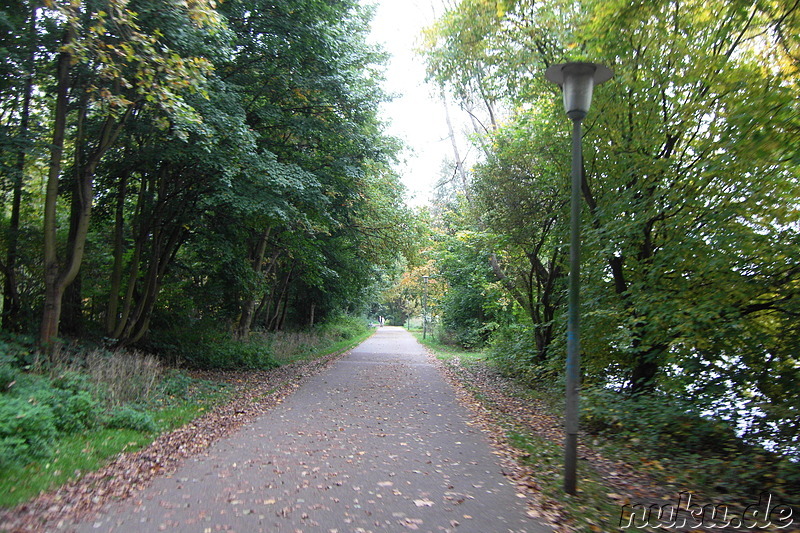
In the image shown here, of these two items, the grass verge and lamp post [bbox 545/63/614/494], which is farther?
lamp post [bbox 545/63/614/494]

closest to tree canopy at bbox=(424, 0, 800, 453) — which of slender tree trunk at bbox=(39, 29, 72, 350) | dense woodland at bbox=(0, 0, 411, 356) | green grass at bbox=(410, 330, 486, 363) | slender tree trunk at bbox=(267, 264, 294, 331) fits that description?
dense woodland at bbox=(0, 0, 411, 356)

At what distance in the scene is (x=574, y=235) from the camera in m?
5.62

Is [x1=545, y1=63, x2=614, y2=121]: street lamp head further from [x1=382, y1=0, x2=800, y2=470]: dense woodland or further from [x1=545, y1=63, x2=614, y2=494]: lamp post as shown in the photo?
[x1=382, y1=0, x2=800, y2=470]: dense woodland

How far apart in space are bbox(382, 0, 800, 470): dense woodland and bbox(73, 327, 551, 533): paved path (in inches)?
112

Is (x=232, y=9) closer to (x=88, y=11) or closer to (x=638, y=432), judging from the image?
(x=88, y=11)

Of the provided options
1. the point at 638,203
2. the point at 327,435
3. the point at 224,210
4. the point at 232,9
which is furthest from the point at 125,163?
the point at 638,203

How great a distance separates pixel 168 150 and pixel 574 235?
790cm

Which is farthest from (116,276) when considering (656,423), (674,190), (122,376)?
(674,190)

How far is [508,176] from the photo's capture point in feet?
43.6

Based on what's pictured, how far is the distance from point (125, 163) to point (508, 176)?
9.27 m

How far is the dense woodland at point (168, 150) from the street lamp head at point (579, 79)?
5313mm

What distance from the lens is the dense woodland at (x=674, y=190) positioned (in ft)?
20.1

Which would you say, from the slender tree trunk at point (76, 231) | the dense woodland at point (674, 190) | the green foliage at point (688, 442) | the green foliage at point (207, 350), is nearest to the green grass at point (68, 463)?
the slender tree trunk at point (76, 231)

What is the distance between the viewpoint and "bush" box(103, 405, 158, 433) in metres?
6.90
